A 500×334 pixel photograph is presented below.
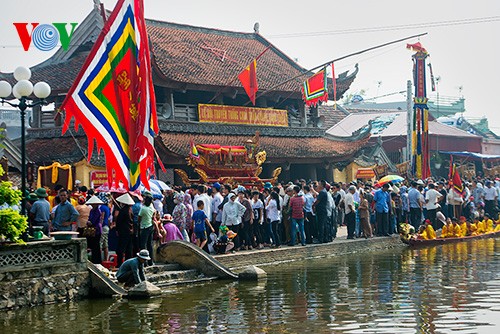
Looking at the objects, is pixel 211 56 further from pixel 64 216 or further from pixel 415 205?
pixel 64 216

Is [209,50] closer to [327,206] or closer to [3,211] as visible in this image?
[327,206]

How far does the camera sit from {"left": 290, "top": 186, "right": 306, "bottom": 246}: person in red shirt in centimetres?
2044

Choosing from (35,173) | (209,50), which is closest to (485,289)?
(35,173)

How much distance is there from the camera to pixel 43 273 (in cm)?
1355

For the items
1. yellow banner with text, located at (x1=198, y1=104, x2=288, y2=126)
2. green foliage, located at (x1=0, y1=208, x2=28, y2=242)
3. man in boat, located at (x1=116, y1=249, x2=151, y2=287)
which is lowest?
man in boat, located at (x1=116, y1=249, x2=151, y2=287)

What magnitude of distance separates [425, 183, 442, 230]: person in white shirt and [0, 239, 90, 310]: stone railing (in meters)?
14.0

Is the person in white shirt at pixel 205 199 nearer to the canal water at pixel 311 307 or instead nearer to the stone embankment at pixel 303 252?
the stone embankment at pixel 303 252

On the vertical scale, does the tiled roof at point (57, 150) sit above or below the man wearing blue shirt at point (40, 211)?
above

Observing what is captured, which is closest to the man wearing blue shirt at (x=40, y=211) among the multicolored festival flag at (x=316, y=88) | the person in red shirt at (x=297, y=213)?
the person in red shirt at (x=297, y=213)

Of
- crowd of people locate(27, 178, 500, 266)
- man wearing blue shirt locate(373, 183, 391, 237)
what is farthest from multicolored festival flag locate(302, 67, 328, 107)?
man wearing blue shirt locate(373, 183, 391, 237)

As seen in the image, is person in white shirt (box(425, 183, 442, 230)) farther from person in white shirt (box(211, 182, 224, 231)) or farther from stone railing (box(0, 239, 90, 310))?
stone railing (box(0, 239, 90, 310))

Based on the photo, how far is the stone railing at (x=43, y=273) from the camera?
13.0m

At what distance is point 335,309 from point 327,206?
926cm

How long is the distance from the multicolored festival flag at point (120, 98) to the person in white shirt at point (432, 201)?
1219 centimetres
